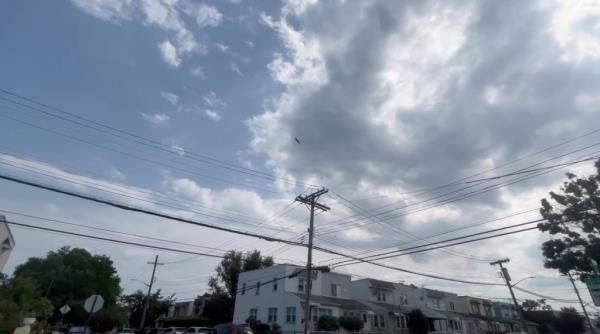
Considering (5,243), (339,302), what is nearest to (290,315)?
(339,302)

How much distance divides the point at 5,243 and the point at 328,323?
3683 cm

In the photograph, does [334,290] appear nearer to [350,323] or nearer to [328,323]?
[350,323]

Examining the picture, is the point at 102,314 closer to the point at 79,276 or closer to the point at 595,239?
the point at 79,276

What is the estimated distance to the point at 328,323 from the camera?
32.0 meters

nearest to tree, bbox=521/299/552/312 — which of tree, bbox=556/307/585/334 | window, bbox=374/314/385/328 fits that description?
tree, bbox=556/307/585/334

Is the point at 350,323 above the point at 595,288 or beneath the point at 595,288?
beneath

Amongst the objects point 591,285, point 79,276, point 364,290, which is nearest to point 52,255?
point 79,276

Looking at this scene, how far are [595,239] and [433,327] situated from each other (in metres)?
28.7

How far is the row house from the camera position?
35.1m

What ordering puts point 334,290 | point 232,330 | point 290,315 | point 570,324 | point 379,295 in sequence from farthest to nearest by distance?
point 570,324, point 379,295, point 334,290, point 290,315, point 232,330

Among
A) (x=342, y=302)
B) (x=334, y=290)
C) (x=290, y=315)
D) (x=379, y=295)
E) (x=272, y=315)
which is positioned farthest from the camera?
(x=379, y=295)

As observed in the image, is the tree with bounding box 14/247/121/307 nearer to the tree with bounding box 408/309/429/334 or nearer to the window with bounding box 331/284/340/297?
the window with bounding box 331/284/340/297

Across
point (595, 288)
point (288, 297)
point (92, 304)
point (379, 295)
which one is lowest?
point (92, 304)

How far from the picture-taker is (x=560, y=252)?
26.5m
